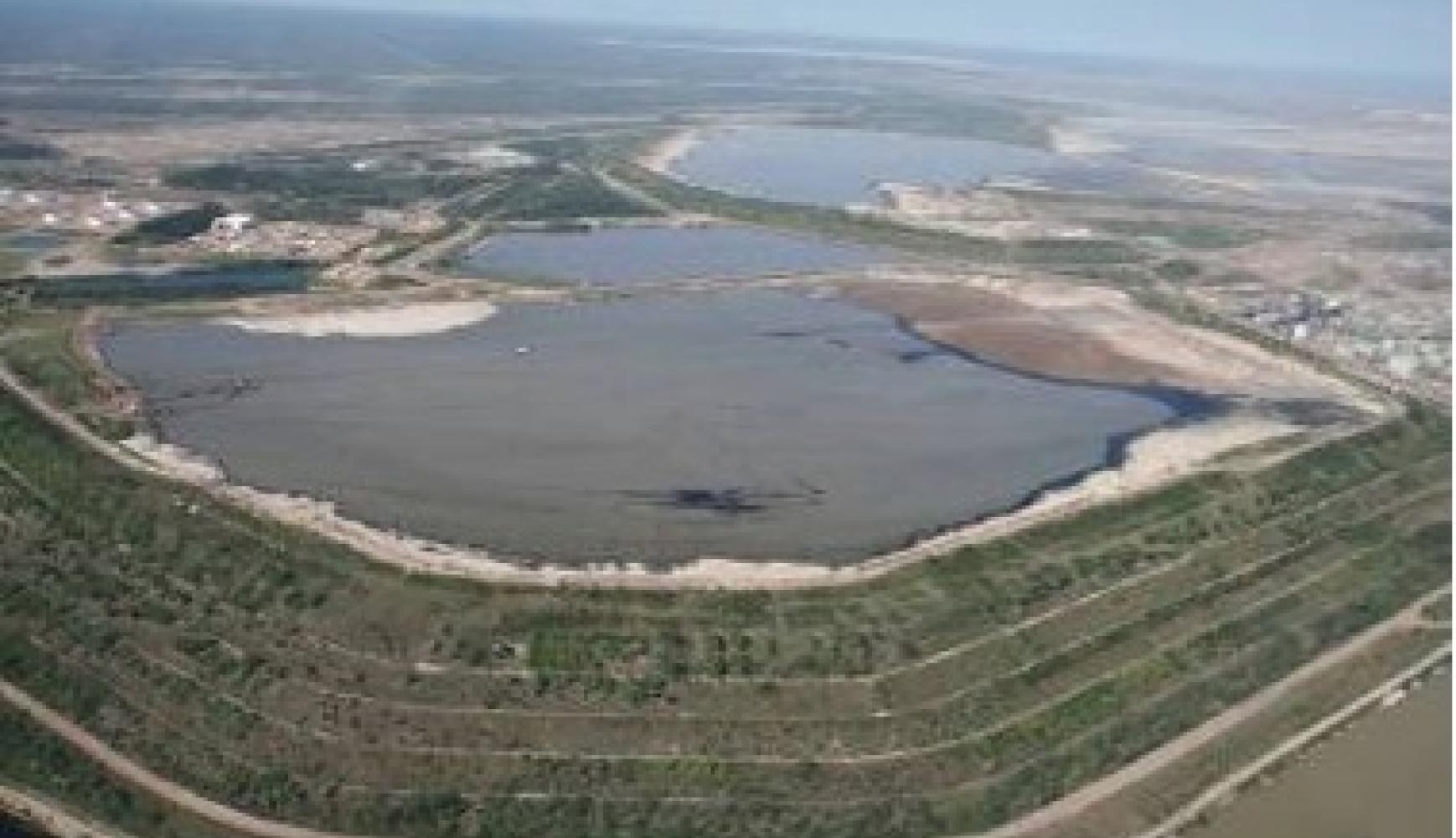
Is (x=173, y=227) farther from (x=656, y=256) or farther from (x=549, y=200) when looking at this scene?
(x=656, y=256)

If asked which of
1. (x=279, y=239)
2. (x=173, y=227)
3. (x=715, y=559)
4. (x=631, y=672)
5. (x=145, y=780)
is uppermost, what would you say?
(x=173, y=227)

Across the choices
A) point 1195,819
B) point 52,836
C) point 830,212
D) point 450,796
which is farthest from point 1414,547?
point 830,212

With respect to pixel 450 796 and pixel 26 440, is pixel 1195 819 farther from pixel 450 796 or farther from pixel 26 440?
pixel 26 440

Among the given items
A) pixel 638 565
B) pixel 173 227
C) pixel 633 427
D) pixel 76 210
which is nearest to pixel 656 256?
pixel 173 227

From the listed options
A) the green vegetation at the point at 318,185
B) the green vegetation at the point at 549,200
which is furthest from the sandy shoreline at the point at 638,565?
the green vegetation at the point at 549,200

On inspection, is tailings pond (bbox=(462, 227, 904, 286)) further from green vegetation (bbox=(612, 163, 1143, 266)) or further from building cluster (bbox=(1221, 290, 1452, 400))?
building cluster (bbox=(1221, 290, 1452, 400))

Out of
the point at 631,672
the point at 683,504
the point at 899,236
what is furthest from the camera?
the point at 899,236
